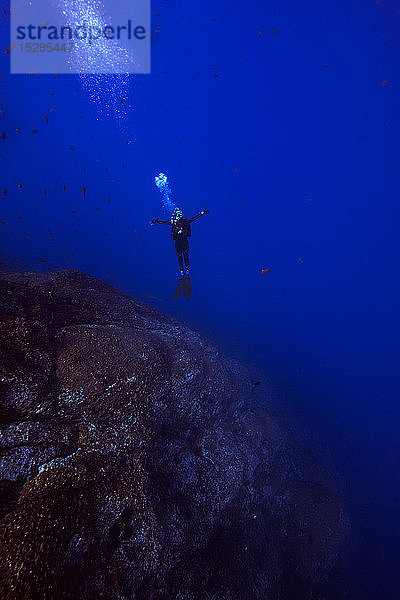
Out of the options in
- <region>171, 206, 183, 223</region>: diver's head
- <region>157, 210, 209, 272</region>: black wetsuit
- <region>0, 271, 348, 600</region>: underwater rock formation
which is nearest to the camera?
<region>0, 271, 348, 600</region>: underwater rock formation

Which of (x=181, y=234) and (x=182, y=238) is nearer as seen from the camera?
(x=181, y=234)

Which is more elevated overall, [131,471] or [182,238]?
[182,238]

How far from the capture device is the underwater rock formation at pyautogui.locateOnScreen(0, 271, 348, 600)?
405 centimetres

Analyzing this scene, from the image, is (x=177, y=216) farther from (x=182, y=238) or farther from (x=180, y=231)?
(x=182, y=238)

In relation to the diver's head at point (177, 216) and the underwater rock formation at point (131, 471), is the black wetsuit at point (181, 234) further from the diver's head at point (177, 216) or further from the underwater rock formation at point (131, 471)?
the underwater rock formation at point (131, 471)

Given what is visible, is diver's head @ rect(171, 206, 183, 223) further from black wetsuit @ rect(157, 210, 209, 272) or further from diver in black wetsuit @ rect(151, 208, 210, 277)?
black wetsuit @ rect(157, 210, 209, 272)

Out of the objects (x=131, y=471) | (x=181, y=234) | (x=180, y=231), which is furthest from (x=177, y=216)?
(x=131, y=471)

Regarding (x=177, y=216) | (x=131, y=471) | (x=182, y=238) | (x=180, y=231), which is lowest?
(x=131, y=471)

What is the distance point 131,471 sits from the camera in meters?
5.13

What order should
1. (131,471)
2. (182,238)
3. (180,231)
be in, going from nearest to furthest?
(131,471) < (180,231) < (182,238)

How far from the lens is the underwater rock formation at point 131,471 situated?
4055mm

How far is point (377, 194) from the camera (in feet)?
355

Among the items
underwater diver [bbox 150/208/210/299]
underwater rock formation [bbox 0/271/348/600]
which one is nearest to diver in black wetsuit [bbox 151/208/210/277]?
underwater diver [bbox 150/208/210/299]

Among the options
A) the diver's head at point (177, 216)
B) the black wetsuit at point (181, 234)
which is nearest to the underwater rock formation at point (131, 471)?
the black wetsuit at point (181, 234)
